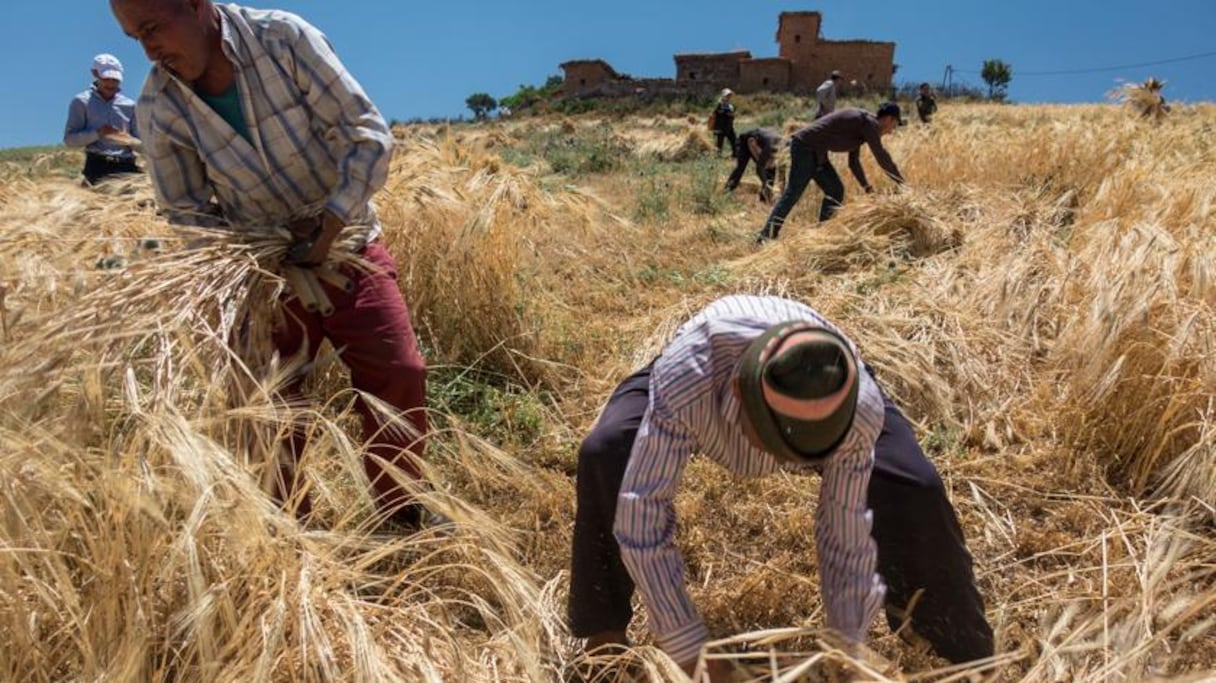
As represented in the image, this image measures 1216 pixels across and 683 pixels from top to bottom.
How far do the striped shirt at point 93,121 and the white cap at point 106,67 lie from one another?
123mm

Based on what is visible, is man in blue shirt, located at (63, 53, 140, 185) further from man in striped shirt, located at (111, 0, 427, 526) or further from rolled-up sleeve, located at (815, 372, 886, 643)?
rolled-up sleeve, located at (815, 372, 886, 643)

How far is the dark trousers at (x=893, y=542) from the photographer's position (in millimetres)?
1661

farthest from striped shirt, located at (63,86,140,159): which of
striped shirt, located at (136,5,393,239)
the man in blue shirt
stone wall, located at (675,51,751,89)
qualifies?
stone wall, located at (675,51,751,89)

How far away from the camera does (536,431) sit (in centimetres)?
305

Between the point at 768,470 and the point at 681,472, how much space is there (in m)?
0.29

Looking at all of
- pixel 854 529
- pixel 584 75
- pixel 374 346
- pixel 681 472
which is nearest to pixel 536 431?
pixel 374 346

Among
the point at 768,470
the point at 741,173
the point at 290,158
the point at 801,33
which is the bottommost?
the point at 768,470

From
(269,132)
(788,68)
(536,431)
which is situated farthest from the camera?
(788,68)

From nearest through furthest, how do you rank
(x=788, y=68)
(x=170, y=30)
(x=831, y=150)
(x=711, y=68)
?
(x=170, y=30) → (x=831, y=150) → (x=788, y=68) → (x=711, y=68)

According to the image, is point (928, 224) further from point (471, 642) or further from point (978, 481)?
point (471, 642)

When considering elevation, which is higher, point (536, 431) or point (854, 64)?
point (854, 64)

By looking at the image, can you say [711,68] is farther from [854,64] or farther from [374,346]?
[374,346]

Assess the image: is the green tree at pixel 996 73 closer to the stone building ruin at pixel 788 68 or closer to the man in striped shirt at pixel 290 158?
the stone building ruin at pixel 788 68

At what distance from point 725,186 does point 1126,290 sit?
6574mm
